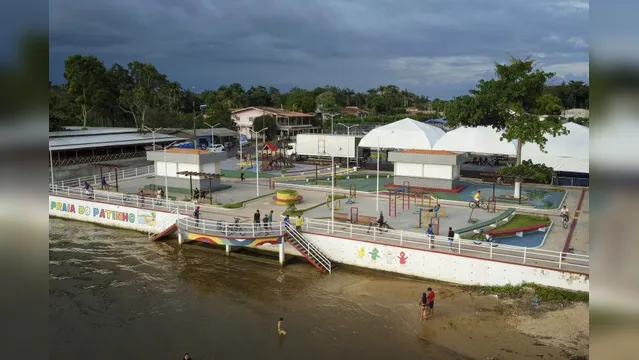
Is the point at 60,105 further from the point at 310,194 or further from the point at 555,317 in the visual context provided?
the point at 555,317

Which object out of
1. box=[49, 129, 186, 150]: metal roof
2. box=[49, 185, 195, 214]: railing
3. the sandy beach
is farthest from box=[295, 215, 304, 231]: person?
box=[49, 129, 186, 150]: metal roof

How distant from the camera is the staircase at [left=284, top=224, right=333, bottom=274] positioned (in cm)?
2617

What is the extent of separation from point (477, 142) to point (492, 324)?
34.2 m

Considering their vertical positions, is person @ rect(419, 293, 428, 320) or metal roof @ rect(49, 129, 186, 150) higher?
metal roof @ rect(49, 129, 186, 150)

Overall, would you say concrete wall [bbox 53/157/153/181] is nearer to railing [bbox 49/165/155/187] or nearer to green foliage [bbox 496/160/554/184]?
railing [bbox 49/165/155/187]

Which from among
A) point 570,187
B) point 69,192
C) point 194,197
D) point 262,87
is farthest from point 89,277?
point 262,87

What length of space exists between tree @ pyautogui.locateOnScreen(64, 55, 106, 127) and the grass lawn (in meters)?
67.6

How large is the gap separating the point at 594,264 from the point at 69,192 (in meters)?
42.3

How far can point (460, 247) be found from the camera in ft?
80.5

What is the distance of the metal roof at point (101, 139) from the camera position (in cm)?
5378

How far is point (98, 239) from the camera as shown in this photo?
32.8 metres

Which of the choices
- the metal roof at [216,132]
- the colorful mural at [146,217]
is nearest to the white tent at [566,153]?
the colorful mural at [146,217]

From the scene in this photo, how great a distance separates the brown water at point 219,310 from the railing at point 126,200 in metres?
4.11

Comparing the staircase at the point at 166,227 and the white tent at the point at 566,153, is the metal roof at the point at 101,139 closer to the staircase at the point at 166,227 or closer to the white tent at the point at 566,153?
the staircase at the point at 166,227
